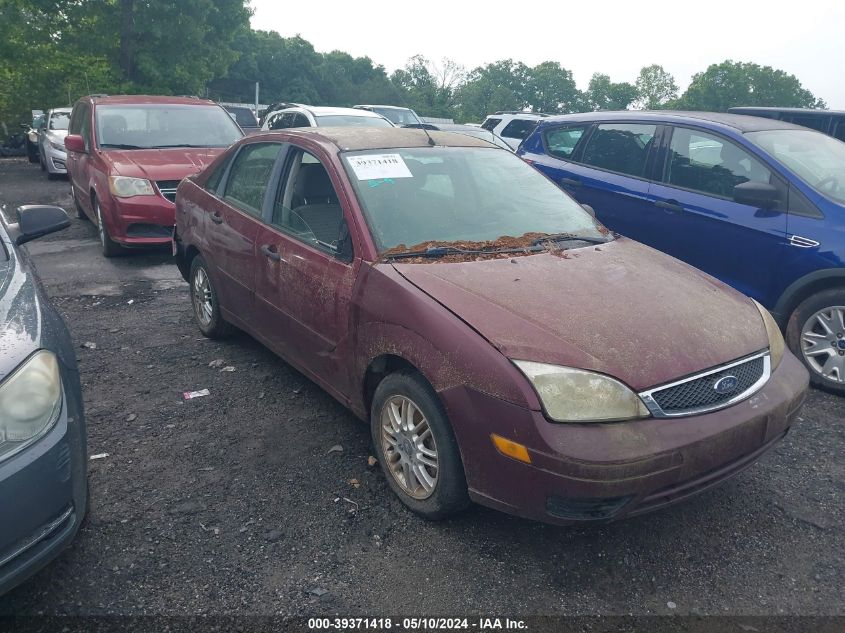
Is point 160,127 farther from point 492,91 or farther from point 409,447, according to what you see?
point 492,91

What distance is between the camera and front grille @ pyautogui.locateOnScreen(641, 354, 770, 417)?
8.58ft

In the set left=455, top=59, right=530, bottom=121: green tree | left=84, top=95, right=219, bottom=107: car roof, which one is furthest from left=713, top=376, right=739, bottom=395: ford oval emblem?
left=455, top=59, right=530, bottom=121: green tree

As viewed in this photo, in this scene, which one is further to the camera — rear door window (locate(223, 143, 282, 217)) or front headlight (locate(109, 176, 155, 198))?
front headlight (locate(109, 176, 155, 198))

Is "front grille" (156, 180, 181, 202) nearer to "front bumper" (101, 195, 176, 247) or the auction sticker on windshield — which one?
"front bumper" (101, 195, 176, 247)

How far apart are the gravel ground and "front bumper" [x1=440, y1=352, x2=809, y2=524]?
0.35 meters

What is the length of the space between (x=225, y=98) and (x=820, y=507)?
67168 mm

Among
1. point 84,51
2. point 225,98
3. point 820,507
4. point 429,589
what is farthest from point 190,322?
point 225,98

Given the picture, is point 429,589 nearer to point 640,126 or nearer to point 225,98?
point 640,126

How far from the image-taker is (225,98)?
63531 mm

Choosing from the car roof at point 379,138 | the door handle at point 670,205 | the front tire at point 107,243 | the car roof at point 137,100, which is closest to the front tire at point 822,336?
the door handle at point 670,205

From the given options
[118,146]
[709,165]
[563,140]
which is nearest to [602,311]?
[709,165]

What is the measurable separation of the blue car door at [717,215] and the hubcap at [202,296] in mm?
3569

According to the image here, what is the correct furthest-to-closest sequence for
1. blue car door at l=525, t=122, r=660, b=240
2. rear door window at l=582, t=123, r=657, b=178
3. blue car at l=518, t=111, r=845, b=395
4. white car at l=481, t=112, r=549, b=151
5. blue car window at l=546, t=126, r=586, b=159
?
white car at l=481, t=112, r=549, b=151
blue car window at l=546, t=126, r=586, b=159
rear door window at l=582, t=123, r=657, b=178
blue car door at l=525, t=122, r=660, b=240
blue car at l=518, t=111, r=845, b=395

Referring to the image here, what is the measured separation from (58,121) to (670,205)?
15276 mm
